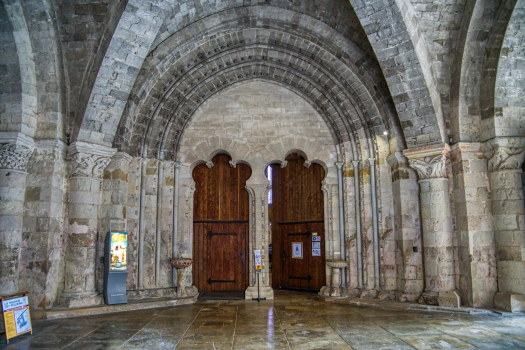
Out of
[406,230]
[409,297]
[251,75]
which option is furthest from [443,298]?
[251,75]

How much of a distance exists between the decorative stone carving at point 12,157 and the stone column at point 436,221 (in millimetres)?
7001

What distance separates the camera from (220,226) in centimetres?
948

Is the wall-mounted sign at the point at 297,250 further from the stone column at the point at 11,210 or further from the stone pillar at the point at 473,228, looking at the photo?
the stone column at the point at 11,210

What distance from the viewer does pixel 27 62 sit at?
A: 718 cm

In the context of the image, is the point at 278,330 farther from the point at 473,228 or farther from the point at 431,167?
the point at 431,167

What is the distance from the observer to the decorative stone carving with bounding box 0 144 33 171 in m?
6.82

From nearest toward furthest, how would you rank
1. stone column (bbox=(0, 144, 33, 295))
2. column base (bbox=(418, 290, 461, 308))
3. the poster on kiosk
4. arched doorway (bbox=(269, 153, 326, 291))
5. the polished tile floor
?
the polished tile floor < stone column (bbox=(0, 144, 33, 295)) < column base (bbox=(418, 290, 461, 308)) < the poster on kiosk < arched doorway (bbox=(269, 153, 326, 291))

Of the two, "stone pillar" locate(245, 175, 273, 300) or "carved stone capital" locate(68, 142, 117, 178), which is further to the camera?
"stone pillar" locate(245, 175, 273, 300)

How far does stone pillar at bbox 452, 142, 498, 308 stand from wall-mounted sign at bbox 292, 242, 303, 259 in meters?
3.61

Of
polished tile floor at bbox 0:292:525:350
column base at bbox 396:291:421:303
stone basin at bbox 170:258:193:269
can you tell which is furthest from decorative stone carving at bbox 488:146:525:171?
stone basin at bbox 170:258:193:269

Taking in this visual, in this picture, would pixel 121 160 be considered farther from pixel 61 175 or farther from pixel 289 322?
pixel 289 322

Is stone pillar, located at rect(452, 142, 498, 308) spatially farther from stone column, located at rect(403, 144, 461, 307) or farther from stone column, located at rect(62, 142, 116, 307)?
stone column, located at rect(62, 142, 116, 307)

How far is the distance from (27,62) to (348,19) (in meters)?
6.05

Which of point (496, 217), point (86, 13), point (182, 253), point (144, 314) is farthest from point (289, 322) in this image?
point (86, 13)
